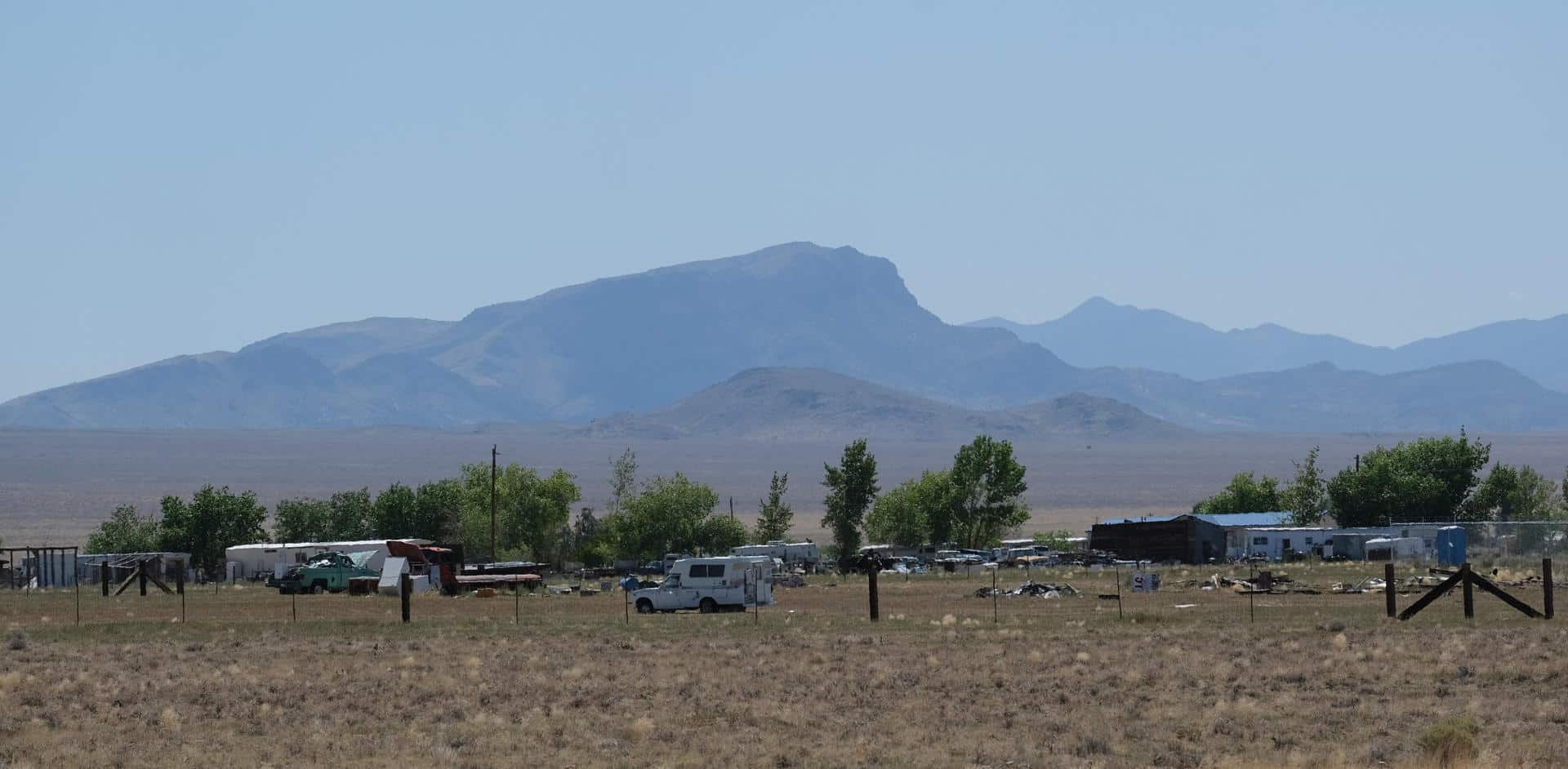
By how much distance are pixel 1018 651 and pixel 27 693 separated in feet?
60.8

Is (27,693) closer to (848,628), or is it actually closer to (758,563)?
(848,628)

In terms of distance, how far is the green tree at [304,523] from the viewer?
104 metres

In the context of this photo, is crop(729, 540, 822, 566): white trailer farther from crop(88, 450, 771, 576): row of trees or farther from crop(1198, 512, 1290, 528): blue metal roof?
crop(1198, 512, 1290, 528): blue metal roof

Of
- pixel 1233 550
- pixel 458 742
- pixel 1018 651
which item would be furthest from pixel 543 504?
pixel 458 742

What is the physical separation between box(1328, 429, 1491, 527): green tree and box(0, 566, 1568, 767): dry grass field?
68061 millimetres

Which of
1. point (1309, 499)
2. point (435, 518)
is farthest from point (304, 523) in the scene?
point (1309, 499)

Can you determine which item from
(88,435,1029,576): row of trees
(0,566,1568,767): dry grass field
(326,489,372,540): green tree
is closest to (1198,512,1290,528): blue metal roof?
(88,435,1029,576): row of trees

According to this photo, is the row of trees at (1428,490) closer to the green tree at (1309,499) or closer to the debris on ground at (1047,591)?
the green tree at (1309,499)

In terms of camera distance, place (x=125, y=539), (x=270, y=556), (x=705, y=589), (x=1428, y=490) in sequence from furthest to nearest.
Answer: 1. (x=1428, y=490)
2. (x=125, y=539)
3. (x=270, y=556)
4. (x=705, y=589)

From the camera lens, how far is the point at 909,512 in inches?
4860

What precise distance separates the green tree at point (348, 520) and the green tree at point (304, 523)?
0.30 meters

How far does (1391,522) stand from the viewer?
349 feet

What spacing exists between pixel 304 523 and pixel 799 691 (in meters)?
81.4

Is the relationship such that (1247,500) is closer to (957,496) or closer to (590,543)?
(957,496)
